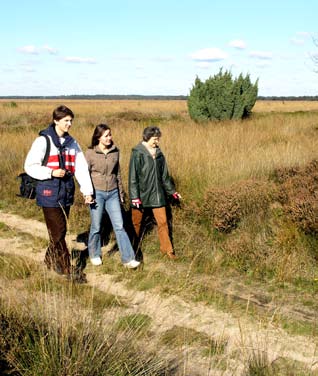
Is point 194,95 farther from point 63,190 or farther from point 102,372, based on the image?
point 102,372

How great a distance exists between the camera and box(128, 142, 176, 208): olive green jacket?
619 cm

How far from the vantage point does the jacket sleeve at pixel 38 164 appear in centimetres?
495

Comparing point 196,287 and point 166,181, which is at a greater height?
point 166,181

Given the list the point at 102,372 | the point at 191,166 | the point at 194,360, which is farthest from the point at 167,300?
the point at 191,166

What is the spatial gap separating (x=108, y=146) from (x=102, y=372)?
3373mm

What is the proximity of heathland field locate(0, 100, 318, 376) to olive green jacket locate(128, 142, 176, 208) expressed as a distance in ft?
2.86

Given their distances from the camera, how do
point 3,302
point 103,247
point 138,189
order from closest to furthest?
point 3,302 → point 138,189 → point 103,247

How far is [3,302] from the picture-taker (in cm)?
356

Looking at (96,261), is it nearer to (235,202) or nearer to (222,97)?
(235,202)

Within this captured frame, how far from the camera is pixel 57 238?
530cm

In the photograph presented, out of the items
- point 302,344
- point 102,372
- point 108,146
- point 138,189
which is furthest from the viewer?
point 138,189

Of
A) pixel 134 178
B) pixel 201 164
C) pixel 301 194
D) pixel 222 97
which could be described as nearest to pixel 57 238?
pixel 134 178

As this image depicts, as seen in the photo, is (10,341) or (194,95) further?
(194,95)

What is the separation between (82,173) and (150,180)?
3.82ft
